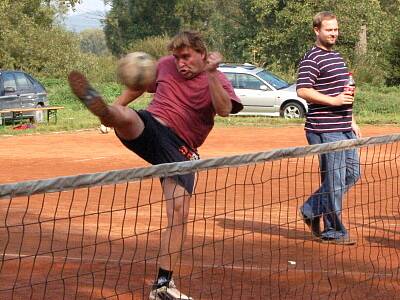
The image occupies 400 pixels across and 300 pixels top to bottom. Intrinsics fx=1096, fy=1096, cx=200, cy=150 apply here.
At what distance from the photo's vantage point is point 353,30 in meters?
45.8

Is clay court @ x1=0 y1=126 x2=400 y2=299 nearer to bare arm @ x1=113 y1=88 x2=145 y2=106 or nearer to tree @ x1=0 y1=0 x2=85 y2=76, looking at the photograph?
bare arm @ x1=113 y1=88 x2=145 y2=106

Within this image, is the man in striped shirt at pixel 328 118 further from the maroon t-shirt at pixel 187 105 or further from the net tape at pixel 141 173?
the maroon t-shirt at pixel 187 105

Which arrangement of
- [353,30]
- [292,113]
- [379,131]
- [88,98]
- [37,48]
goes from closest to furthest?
[88,98] < [379,131] < [292,113] < [353,30] < [37,48]

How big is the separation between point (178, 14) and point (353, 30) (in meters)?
28.8

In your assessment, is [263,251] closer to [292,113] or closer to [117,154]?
[117,154]

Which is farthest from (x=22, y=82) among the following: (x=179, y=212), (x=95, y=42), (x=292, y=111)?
(x=95, y=42)

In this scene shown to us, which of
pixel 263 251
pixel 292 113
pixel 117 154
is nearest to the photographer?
pixel 263 251

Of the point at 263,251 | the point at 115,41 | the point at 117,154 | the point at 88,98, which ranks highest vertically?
the point at 88,98

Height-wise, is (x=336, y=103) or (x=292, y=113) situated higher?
(x=336, y=103)

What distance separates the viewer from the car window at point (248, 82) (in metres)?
30.7

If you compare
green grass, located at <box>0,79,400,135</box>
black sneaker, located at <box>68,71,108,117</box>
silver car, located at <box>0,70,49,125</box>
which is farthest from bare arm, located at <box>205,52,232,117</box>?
silver car, located at <box>0,70,49,125</box>

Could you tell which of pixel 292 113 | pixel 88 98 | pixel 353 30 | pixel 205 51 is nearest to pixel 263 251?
pixel 205 51

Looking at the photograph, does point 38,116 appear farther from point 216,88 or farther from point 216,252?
point 216,88

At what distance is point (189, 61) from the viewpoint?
720cm
